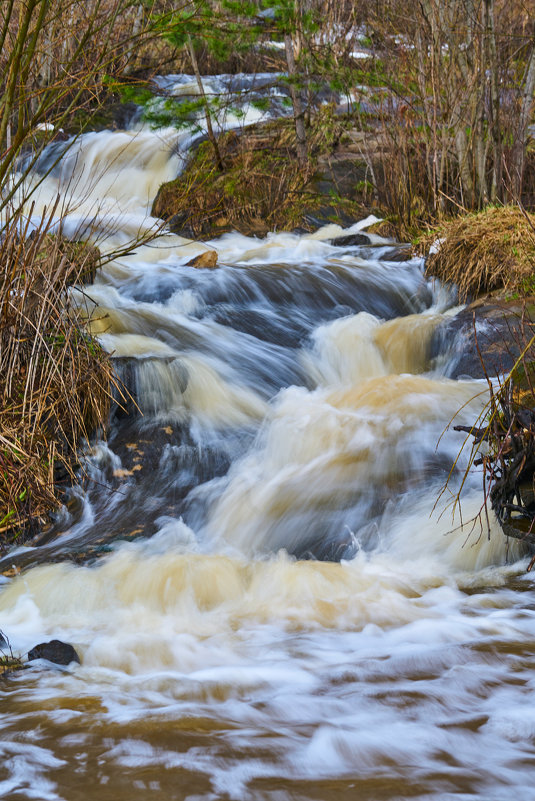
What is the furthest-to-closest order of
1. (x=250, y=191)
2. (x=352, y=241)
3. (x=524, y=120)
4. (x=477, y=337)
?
(x=250, y=191) → (x=352, y=241) → (x=524, y=120) → (x=477, y=337)

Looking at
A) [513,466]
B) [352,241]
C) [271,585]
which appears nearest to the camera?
[513,466]

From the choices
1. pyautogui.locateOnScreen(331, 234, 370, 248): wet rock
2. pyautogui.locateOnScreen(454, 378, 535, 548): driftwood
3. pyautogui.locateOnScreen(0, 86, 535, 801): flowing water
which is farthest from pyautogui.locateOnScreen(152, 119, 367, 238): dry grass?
pyautogui.locateOnScreen(454, 378, 535, 548): driftwood

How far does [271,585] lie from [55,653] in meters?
1.04

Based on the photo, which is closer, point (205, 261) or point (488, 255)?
point (488, 255)

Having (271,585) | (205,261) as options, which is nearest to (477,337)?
(271,585)

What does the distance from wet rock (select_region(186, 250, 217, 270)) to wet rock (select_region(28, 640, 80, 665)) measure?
5.25m

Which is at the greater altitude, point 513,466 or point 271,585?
point 513,466

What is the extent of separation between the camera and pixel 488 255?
6.32 metres

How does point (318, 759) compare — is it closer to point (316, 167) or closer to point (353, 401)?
point (353, 401)

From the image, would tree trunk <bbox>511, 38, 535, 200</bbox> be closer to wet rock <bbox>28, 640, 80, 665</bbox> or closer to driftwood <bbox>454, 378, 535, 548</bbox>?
driftwood <bbox>454, 378, 535, 548</bbox>

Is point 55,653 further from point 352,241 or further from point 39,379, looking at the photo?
point 352,241

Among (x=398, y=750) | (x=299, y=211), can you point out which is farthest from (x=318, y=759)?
(x=299, y=211)

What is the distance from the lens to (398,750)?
2064mm

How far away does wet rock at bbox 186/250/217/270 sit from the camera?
765 cm
